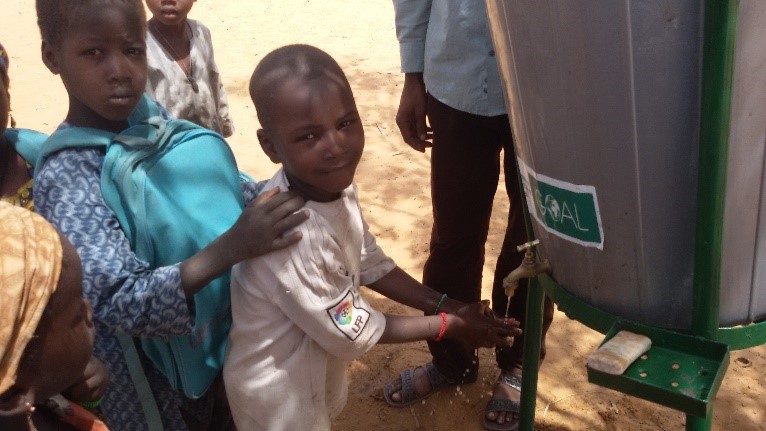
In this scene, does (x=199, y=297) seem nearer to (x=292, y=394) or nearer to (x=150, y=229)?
(x=150, y=229)

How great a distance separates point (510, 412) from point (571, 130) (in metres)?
1.60

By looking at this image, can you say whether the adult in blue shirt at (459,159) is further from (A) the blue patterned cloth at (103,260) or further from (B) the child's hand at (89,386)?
(B) the child's hand at (89,386)

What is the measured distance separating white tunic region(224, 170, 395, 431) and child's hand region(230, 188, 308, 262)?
0.04 m

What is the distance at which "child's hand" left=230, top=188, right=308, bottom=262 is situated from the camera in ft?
4.99

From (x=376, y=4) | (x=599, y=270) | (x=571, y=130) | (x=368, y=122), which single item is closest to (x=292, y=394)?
(x=599, y=270)

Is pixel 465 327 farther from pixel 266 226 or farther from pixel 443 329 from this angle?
pixel 266 226

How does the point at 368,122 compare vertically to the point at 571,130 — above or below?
below

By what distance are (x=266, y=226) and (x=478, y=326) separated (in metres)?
0.69

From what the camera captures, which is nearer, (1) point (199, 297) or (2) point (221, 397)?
(1) point (199, 297)

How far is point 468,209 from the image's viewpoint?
8.30 feet

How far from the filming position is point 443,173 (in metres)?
2.49

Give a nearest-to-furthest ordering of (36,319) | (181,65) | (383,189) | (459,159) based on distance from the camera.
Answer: (36,319)
(459,159)
(181,65)
(383,189)

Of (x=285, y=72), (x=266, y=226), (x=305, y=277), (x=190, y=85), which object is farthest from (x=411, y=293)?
(x=190, y=85)

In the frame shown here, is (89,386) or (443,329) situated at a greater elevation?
(89,386)
